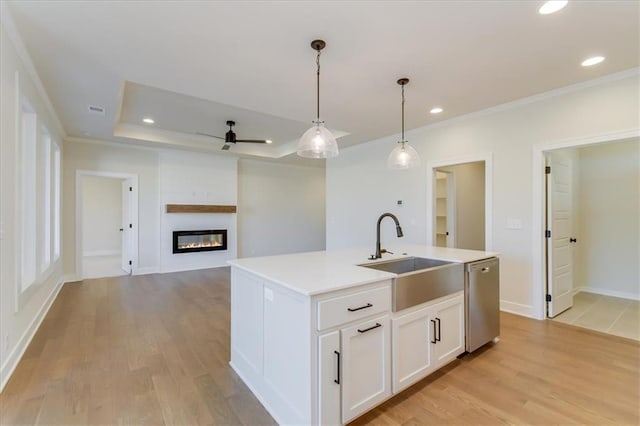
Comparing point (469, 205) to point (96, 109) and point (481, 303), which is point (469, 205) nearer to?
point (481, 303)

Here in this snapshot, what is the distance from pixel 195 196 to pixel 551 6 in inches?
251

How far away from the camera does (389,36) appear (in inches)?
89.9

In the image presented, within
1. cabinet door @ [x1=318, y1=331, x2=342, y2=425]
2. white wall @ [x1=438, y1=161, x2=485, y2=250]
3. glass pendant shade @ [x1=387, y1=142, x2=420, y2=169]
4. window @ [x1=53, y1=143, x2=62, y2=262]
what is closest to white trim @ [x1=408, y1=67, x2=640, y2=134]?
white wall @ [x1=438, y1=161, x2=485, y2=250]

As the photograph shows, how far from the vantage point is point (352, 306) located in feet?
5.49

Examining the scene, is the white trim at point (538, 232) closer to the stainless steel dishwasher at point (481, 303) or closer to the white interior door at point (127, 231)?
the stainless steel dishwasher at point (481, 303)

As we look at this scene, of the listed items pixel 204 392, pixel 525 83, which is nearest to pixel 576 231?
pixel 525 83

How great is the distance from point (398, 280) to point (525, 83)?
9.11 feet

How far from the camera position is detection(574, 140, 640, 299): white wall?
418 cm

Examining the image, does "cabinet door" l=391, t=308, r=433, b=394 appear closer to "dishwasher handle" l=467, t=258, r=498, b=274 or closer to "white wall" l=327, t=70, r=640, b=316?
"dishwasher handle" l=467, t=258, r=498, b=274

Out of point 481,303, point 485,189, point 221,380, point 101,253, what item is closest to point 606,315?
point 485,189

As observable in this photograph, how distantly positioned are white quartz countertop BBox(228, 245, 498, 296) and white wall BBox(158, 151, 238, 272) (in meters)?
4.69

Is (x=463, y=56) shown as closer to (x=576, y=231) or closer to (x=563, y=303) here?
(x=563, y=303)

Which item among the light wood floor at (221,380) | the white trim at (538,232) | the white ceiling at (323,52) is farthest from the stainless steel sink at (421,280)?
the white ceiling at (323,52)

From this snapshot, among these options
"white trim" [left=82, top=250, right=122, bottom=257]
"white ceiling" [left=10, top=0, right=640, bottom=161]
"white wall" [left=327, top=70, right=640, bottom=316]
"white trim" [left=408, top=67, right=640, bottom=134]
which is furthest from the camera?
"white trim" [left=82, top=250, right=122, bottom=257]
